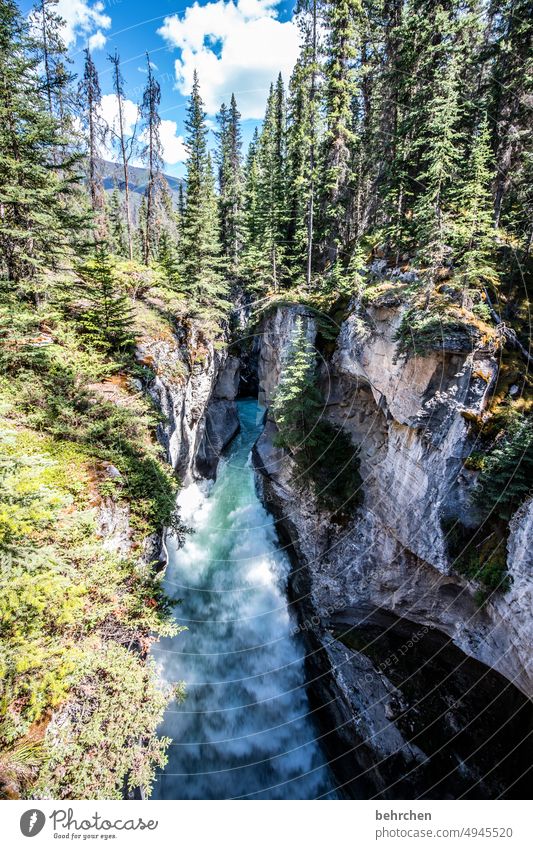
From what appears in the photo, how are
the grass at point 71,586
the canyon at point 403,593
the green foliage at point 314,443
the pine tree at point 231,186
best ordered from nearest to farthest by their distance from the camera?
the grass at point 71,586 < the canyon at point 403,593 < the green foliage at point 314,443 < the pine tree at point 231,186

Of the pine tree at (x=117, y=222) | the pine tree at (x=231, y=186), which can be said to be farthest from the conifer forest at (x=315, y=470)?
the pine tree at (x=117, y=222)

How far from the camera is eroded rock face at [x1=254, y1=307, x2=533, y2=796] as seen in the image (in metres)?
9.59

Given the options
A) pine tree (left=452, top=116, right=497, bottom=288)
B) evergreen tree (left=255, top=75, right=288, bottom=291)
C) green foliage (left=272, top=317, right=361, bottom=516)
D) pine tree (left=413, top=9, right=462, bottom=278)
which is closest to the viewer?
pine tree (left=452, top=116, right=497, bottom=288)

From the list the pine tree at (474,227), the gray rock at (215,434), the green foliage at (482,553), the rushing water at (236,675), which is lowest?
the rushing water at (236,675)

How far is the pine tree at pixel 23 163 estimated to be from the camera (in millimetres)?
10227

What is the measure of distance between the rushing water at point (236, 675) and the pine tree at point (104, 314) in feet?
33.1

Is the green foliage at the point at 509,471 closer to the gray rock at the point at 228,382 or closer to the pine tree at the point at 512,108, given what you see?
the pine tree at the point at 512,108

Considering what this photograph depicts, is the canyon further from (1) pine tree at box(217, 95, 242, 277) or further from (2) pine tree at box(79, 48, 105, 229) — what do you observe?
(1) pine tree at box(217, 95, 242, 277)

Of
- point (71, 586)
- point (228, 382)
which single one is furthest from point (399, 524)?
point (228, 382)

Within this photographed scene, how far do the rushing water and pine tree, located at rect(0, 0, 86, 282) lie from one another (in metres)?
13.6

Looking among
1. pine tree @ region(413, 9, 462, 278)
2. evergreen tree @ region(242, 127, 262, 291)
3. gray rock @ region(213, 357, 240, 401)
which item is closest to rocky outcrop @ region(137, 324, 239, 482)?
gray rock @ region(213, 357, 240, 401)

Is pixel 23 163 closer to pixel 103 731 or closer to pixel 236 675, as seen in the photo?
pixel 103 731

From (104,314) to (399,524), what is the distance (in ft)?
43.5

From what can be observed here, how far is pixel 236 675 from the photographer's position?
43.8 ft
